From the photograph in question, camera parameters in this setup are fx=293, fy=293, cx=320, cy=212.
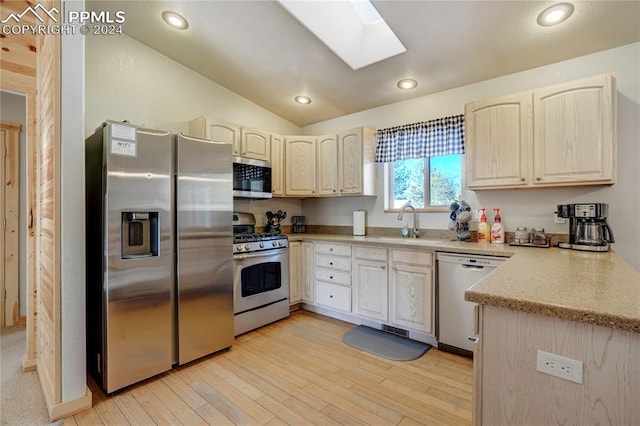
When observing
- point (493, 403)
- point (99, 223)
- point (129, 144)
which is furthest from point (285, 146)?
point (493, 403)

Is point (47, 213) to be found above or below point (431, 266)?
above

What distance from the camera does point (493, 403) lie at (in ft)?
3.28

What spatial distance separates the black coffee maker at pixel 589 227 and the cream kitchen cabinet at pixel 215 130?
9.91 feet

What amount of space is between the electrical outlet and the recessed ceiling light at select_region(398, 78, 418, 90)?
2684 millimetres

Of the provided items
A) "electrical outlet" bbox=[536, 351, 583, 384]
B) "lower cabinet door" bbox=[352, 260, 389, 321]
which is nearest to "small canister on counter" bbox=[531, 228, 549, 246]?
"lower cabinet door" bbox=[352, 260, 389, 321]

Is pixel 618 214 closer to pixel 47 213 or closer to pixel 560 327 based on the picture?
pixel 560 327

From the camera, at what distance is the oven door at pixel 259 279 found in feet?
9.03

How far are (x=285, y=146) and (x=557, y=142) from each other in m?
2.73

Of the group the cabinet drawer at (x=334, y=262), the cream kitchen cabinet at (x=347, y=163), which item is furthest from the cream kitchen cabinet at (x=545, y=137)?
the cabinet drawer at (x=334, y=262)

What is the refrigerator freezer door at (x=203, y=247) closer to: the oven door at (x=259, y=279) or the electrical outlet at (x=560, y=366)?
the oven door at (x=259, y=279)

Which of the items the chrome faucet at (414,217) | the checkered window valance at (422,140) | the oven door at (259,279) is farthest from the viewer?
the chrome faucet at (414,217)

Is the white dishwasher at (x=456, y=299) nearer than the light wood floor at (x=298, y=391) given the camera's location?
No

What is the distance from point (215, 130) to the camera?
3.05m

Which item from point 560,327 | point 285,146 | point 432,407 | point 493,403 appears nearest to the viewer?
point 560,327
